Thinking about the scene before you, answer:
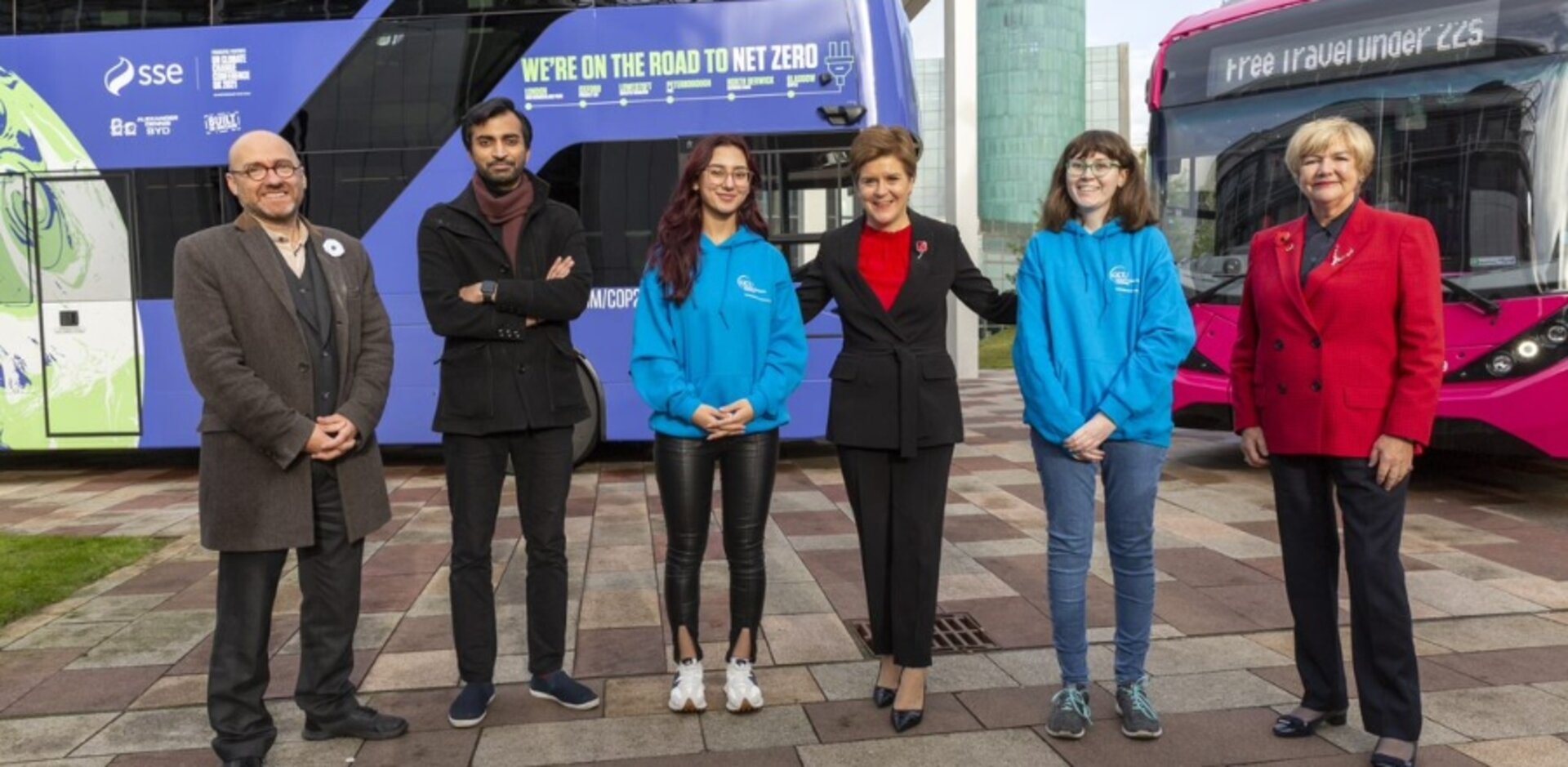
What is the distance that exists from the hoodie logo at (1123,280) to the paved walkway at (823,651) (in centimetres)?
137

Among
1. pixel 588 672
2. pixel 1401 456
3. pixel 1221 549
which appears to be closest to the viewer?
pixel 1401 456

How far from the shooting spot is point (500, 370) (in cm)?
358

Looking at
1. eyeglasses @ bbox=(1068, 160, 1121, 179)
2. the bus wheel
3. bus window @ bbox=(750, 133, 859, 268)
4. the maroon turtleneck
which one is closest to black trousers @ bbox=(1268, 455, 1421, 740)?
eyeglasses @ bbox=(1068, 160, 1121, 179)

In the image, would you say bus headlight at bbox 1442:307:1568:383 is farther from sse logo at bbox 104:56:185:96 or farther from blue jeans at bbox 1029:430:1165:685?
sse logo at bbox 104:56:185:96

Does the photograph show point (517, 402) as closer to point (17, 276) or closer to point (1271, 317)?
point (1271, 317)

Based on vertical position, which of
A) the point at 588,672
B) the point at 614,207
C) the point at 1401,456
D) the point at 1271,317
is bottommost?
the point at 588,672

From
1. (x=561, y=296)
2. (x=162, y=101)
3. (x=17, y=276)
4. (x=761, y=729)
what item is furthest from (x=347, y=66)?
(x=761, y=729)

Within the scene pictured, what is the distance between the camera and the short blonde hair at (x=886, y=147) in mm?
3396

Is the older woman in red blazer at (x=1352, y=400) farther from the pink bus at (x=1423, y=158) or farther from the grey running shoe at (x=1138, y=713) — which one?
the pink bus at (x=1423, y=158)

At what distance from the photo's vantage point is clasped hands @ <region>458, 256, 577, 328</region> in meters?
3.53

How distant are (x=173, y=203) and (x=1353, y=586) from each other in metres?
8.59

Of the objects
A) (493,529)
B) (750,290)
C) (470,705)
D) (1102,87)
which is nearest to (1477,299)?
(750,290)

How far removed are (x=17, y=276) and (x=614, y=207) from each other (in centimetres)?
475

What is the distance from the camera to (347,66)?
8.41 metres
